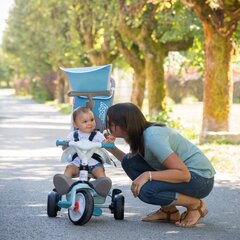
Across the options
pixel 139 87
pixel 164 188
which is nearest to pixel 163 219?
pixel 164 188

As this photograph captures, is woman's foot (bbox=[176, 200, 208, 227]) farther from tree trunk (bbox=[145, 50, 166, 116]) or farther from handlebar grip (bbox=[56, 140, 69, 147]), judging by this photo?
tree trunk (bbox=[145, 50, 166, 116])

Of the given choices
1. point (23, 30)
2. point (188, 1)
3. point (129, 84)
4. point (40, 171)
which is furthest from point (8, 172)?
point (129, 84)

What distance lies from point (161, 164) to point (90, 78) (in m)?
1.44

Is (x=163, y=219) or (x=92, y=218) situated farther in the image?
(x=92, y=218)

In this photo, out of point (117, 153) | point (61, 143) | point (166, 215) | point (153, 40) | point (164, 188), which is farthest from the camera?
point (153, 40)

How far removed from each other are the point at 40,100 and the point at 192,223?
65099mm

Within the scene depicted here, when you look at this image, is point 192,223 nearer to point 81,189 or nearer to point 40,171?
point 81,189

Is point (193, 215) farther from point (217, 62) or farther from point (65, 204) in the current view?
point (217, 62)

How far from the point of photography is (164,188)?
717 centimetres

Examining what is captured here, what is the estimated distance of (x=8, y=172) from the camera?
40.2 feet

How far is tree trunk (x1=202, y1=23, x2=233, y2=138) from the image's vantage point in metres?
17.2

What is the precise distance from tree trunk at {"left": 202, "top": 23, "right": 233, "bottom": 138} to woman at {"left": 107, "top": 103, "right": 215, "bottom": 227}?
10034 millimetres

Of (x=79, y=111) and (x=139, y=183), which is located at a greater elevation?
(x=79, y=111)

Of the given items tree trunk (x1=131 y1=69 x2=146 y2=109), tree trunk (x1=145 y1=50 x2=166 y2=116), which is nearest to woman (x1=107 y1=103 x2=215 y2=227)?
tree trunk (x1=145 y1=50 x2=166 y2=116)
